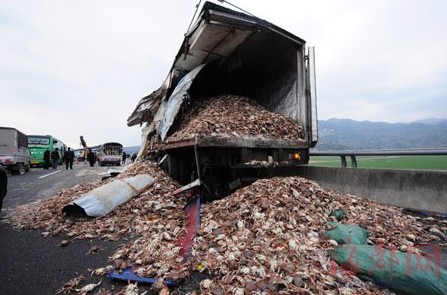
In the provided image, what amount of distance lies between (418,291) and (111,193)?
4016mm

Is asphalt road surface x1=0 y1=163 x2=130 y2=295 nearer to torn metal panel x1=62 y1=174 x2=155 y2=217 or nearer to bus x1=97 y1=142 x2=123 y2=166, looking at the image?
torn metal panel x1=62 y1=174 x2=155 y2=217

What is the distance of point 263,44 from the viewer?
5.52 metres

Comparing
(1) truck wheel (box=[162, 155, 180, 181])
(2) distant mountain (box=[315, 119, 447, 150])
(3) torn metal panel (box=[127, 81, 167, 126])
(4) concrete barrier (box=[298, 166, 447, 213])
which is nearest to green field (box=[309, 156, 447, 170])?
(2) distant mountain (box=[315, 119, 447, 150])

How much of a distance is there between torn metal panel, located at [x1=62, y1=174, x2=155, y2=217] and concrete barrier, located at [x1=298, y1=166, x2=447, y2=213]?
3414mm

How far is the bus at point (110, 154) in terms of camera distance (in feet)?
94.1

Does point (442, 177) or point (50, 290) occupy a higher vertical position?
point (442, 177)

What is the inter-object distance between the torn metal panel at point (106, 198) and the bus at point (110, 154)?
26.1 m

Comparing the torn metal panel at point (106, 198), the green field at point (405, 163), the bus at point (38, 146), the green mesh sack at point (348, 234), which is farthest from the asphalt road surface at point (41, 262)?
the bus at point (38, 146)

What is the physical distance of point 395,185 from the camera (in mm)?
4035

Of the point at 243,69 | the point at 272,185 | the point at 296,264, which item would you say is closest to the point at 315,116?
the point at 272,185

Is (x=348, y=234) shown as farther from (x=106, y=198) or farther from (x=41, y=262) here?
(x=106, y=198)

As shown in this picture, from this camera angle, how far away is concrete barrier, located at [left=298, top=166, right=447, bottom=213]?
361 cm

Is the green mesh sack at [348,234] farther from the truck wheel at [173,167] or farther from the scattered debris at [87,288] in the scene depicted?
the truck wheel at [173,167]

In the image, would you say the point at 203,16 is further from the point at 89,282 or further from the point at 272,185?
the point at 89,282
